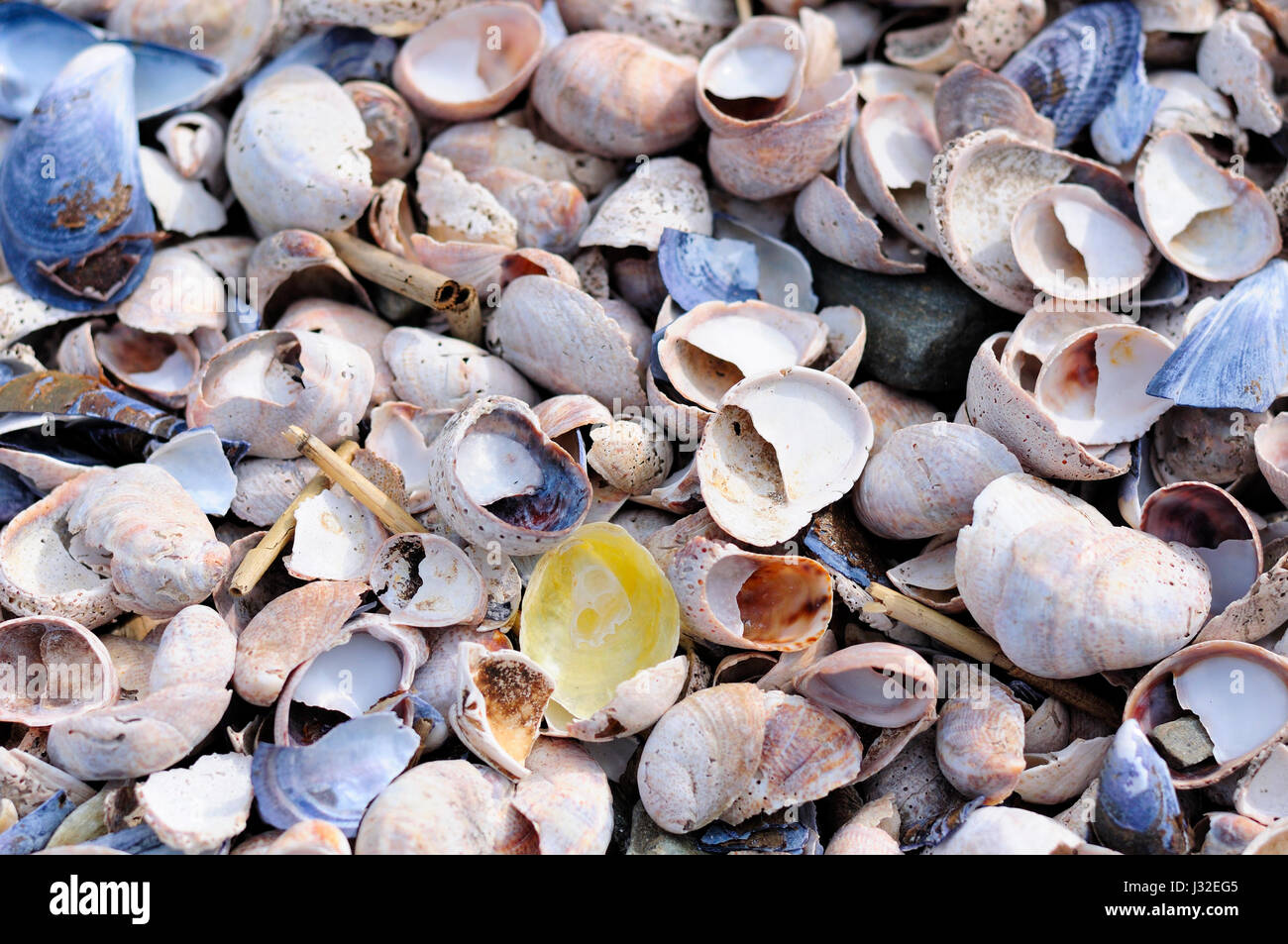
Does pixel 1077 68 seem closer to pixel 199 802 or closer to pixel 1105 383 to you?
pixel 1105 383

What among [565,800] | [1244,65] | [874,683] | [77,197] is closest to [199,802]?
[565,800]

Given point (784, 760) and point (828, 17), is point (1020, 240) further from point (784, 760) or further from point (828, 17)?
point (784, 760)

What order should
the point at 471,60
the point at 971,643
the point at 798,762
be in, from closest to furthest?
the point at 798,762 → the point at 971,643 → the point at 471,60

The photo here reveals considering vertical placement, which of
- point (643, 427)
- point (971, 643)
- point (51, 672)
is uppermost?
point (643, 427)

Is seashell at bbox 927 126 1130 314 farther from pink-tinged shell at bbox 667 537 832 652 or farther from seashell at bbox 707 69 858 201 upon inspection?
pink-tinged shell at bbox 667 537 832 652

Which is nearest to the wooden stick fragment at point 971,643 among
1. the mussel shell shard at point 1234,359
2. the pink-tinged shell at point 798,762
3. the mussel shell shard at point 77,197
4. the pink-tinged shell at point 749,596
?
the pink-tinged shell at point 749,596

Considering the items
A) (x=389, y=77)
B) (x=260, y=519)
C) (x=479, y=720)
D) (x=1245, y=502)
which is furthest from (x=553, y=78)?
(x=1245, y=502)
